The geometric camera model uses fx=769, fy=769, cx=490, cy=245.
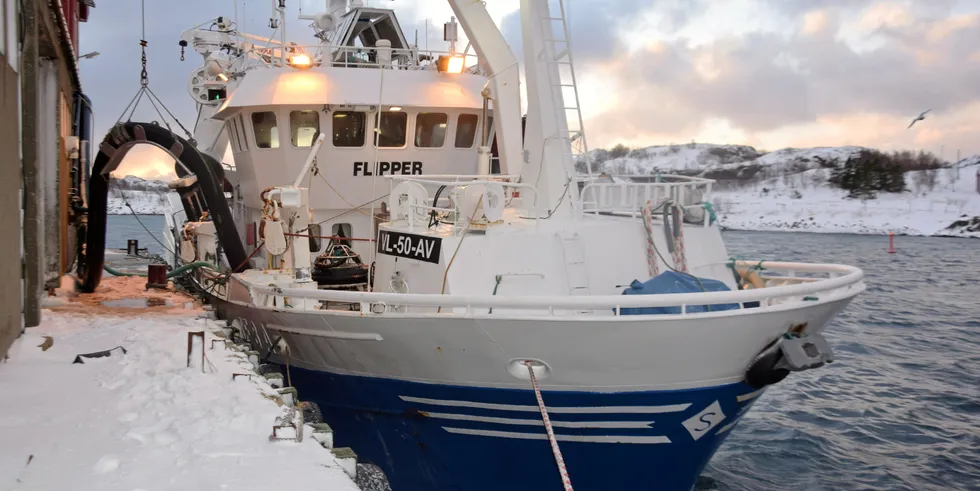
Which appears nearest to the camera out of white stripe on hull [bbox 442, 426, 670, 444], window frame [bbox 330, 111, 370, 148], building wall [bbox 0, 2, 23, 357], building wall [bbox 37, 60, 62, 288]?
building wall [bbox 0, 2, 23, 357]

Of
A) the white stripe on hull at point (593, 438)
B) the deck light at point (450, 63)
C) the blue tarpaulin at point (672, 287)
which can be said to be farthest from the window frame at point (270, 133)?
the blue tarpaulin at point (672, 287)

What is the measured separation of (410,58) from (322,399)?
22.1ft

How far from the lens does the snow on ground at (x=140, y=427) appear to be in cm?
415

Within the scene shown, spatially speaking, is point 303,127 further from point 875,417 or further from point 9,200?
point 875,417

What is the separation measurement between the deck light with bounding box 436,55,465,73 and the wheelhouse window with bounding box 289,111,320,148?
2.22 metres

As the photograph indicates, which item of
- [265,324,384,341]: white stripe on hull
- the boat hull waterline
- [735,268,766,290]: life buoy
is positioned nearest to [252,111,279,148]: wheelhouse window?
[265,324,384,341]: white stripe on hull

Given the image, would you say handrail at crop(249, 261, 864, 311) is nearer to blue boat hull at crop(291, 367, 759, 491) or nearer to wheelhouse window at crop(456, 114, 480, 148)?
blue boat hull at crop(291, 367, 759, 491)

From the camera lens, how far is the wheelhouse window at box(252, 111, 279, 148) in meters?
12.3

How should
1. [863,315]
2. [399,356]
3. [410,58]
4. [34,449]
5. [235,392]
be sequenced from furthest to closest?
[863,315], [410,58], [399,356], [235,392], [34,449]

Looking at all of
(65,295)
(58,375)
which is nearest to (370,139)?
(65,295)

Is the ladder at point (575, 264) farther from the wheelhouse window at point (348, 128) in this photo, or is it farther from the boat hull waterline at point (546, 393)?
the wheelhouse window at point (348, 128)

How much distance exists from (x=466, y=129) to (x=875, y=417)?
329 inches

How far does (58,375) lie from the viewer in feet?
19.9

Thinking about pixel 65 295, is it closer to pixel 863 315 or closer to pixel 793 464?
pixel 793 464
